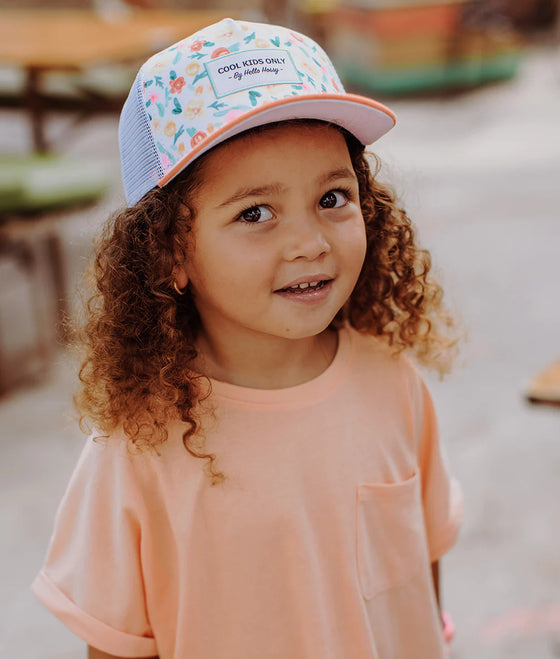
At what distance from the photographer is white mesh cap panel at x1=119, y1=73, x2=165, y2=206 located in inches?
37.8

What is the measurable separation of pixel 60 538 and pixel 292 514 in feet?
0.96

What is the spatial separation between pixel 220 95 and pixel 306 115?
0.33 ft

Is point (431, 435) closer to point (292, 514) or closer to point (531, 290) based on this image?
point (292, 514)

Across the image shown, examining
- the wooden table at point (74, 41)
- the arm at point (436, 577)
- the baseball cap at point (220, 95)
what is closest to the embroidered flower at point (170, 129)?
the baseball cap at point (220, 95)

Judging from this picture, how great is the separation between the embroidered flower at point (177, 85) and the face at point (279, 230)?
8 centimetres

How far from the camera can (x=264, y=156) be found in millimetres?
946

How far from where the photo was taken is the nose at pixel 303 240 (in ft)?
3.12

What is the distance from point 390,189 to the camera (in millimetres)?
1222

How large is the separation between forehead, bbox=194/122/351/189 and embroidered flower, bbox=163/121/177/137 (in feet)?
0.16

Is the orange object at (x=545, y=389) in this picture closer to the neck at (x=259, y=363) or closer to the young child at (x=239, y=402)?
the young child at (x=239, y=402)

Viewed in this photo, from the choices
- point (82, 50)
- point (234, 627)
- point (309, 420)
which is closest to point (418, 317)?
point (309, 420)

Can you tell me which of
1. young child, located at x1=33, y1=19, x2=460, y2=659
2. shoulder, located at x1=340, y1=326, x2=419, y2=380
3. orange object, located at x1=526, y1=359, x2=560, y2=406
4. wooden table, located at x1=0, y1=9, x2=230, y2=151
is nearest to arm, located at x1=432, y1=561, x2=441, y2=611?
young child, located at x1=33, y1=19, x2=460, y2=659

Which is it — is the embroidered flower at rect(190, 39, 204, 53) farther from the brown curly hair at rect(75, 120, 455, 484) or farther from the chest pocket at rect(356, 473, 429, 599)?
the chest pocket at rect(356, 473, 429, 599)

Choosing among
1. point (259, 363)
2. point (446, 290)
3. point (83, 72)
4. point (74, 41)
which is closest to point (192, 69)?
point (259, 363)
